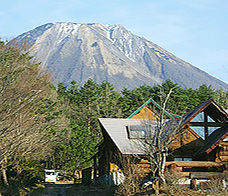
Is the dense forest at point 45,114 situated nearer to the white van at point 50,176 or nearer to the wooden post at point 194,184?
the white van at point 50,176

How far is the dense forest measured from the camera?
799 inches

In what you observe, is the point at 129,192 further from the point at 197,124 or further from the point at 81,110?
the point at 81,110

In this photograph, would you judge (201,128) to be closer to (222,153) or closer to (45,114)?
(222,153)

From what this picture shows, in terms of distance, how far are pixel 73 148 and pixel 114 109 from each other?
20362mm

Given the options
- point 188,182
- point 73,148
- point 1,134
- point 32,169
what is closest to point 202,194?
point 188,182

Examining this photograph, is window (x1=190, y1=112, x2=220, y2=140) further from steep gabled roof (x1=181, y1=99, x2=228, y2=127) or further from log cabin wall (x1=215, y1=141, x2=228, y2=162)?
log cabin wall (x1=215, y1=141, x2=228, y2=162)

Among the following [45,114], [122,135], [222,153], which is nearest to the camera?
[222,153]

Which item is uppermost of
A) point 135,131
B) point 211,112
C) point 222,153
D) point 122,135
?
point 211,112

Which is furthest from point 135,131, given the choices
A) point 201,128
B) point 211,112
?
point 211,112

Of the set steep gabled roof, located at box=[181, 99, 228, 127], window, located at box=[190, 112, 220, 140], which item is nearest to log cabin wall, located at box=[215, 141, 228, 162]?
steep gabled roof, located at box=[181, 99, 228, 127]

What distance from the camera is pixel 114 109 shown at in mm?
65000

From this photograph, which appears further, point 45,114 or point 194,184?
point 45,114

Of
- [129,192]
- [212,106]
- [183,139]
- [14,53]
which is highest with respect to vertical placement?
[14,53]

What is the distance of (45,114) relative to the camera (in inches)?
1522
